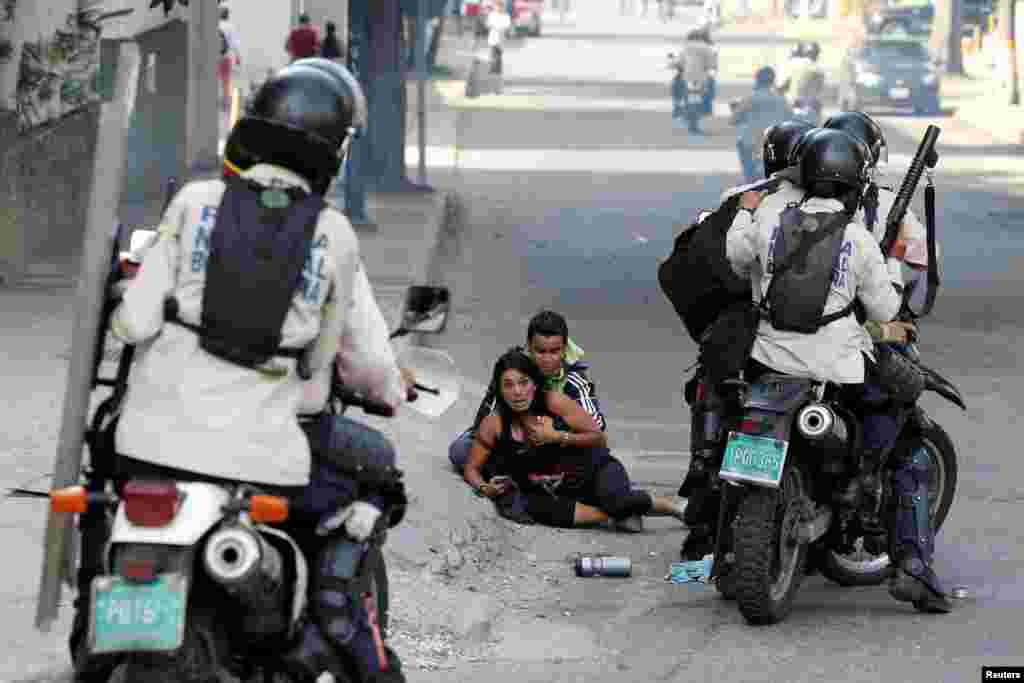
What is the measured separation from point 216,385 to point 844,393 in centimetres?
385

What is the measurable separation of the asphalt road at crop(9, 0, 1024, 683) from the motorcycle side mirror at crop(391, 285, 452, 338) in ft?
6.29

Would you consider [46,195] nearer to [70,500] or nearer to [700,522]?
[700,522]

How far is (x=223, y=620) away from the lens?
5.41 meters

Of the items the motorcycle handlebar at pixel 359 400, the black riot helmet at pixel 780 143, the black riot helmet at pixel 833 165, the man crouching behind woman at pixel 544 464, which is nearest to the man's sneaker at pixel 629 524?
the man crouching behind woman at pixel 544 464

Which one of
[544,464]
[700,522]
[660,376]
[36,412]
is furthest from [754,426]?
[660,376]

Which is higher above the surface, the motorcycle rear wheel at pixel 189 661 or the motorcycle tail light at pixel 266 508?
the motorcycle tail light at pixel 266 508

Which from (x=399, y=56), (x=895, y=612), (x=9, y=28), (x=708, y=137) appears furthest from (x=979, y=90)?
(x=895, y=612)

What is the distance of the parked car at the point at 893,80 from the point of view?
48781 mm

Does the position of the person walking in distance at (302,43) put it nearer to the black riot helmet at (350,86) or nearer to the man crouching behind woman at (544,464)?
the man crouching behind woman at (544,464)

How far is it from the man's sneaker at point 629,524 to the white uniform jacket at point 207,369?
498 cm

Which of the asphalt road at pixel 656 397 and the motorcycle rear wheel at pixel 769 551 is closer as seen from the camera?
the asphalt road at pixel 656 397

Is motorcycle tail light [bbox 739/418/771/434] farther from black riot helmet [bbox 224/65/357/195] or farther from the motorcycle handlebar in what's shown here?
black riot helmet [bbox 224/65/357/195]

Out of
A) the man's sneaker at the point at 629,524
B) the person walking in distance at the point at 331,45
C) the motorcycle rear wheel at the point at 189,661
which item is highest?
the motorcycle rear wheel at the point at 189,661

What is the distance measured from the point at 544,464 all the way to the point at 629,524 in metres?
0.44
